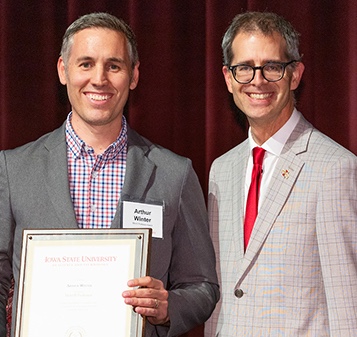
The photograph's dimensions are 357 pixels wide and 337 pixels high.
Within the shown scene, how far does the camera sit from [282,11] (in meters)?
3.16

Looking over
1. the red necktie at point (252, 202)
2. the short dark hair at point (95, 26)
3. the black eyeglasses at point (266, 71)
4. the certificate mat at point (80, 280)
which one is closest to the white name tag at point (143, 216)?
the certificate mat at point (80, 280)

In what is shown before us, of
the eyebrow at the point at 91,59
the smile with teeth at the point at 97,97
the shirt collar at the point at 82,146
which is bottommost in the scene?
the shirt collar at the point at 82,146

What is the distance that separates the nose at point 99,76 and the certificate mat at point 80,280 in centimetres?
54

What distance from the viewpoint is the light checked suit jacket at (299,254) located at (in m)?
2.26

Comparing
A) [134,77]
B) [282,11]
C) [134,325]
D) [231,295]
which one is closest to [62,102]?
[134,77]

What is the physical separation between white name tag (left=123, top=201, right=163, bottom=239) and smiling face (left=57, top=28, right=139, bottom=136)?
1.02ft

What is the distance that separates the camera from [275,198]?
242cm

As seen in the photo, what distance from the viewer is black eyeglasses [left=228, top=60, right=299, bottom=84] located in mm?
2529

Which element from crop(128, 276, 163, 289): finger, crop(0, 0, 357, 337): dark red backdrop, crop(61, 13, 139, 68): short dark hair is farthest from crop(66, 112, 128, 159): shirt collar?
crop(0, 0, 357, 337): dark red backdrop

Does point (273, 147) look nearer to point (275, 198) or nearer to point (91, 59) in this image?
point (275, 198)

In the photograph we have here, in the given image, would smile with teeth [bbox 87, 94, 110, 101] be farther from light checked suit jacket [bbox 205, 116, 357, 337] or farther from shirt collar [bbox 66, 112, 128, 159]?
light checked suit jacket [bbox 205, 116, 357, 337]

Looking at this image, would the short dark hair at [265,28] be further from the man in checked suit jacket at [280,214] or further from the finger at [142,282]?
the finger at [142,282]

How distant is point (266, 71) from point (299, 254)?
746mm

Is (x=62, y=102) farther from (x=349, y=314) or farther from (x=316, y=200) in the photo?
(x=349, y=314)
